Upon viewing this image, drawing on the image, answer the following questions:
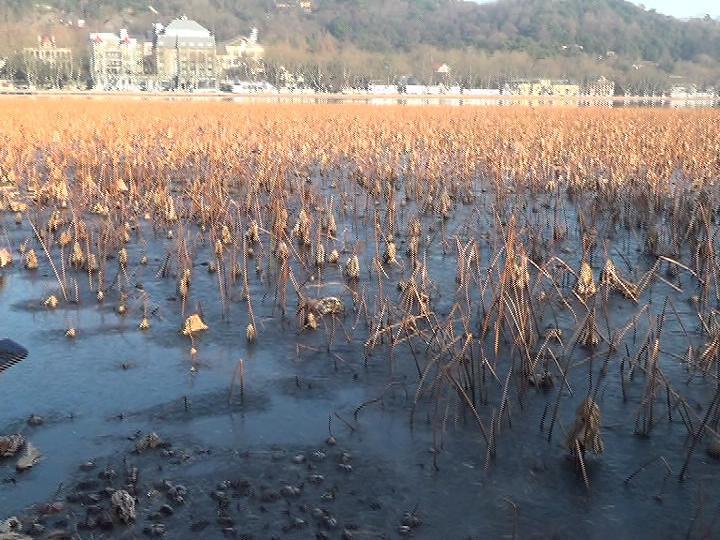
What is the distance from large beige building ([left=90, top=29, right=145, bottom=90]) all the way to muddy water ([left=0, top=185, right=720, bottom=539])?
115338mm

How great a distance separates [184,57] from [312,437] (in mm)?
143802

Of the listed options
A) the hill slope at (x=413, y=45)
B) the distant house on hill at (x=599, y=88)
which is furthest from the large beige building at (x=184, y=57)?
the distant house on hill at (x=599, y=88)

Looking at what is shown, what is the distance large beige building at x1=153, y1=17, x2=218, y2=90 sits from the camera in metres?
129

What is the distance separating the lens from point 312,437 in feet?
17.0

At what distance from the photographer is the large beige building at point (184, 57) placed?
129 metres

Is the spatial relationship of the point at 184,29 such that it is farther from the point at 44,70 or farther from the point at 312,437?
the point at 312,437

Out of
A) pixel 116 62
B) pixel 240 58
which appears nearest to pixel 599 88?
pixel 240 58

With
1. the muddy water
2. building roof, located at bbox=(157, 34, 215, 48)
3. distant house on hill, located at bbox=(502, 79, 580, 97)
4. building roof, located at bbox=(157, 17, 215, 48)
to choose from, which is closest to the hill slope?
distant house on hill, located at bbox=(502, 79, 580, 97)

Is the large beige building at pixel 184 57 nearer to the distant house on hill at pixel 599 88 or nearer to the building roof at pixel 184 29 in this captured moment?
the building roof at pixel 184 29

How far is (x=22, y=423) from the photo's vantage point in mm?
5207

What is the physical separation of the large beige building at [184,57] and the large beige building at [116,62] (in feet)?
11.9

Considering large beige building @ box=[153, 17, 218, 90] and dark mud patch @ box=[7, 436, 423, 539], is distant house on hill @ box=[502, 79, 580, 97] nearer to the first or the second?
large beige building @ box=[153, 17, 218, 90]

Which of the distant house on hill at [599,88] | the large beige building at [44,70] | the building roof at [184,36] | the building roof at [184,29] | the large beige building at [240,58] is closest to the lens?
the large beige building at [44,70]

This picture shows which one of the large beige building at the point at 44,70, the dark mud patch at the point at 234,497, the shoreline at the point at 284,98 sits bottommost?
the dark mud patch at the point at 234,497
